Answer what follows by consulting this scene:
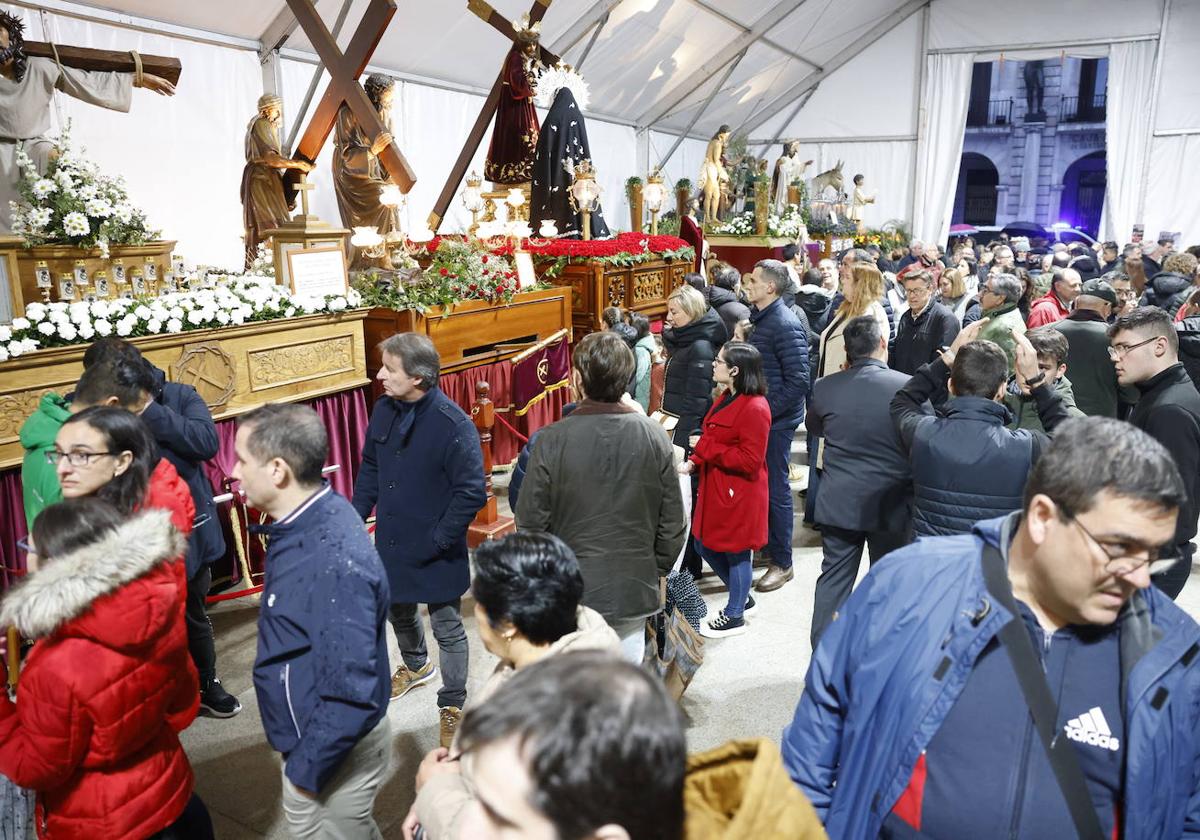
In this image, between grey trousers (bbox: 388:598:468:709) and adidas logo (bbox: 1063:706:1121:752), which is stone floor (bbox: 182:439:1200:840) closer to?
grey trousers (bbox: 388:598:468:709)

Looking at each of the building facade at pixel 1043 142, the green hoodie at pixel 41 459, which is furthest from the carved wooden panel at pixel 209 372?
the building facade at pixel 1043 142

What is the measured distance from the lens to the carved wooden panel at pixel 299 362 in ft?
15.9

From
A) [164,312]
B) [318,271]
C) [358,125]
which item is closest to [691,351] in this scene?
[318,271]

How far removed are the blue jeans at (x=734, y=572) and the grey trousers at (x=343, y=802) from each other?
232cm

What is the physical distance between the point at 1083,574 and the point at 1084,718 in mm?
263

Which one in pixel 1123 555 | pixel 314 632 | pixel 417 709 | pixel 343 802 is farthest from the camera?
pixel 417 709

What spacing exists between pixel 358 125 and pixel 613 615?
596 centimetres

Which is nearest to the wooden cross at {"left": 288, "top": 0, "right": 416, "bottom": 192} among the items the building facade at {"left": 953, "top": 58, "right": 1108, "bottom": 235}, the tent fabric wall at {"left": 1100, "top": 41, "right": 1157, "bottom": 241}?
the tent fabric wall at {"left": 1100, "top": 41, "right": 1157, "bottom": 241}

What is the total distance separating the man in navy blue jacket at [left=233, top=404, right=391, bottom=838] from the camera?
75.1 inches

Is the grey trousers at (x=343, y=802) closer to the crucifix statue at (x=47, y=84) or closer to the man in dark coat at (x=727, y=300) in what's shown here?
the man in dark coat at (x=727, y=300)

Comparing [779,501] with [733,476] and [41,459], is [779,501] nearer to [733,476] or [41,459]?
[733,476]

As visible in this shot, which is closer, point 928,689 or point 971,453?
point 928,689

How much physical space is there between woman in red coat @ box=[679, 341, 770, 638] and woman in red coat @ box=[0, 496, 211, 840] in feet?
8.29

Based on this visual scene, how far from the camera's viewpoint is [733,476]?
3.95m
